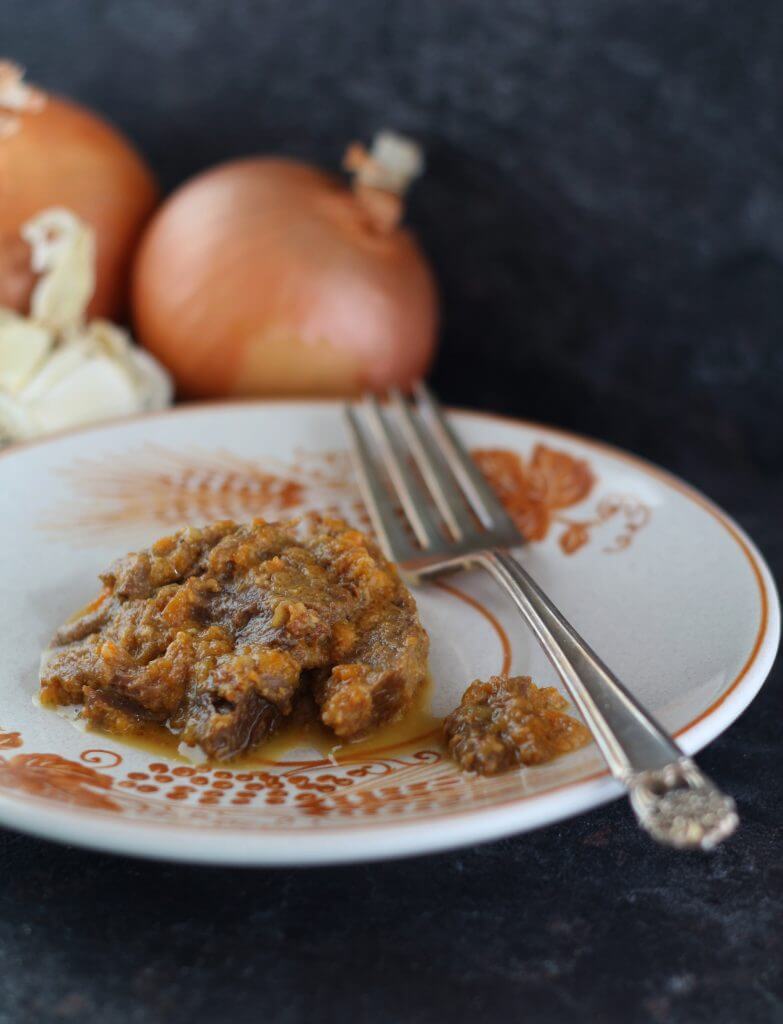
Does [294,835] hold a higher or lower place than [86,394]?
higher

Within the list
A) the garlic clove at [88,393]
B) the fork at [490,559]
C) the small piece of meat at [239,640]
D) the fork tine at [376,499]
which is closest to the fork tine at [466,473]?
the fork at [490,559]

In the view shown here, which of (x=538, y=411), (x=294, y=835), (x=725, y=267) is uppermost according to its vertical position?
(x=725, y=267)

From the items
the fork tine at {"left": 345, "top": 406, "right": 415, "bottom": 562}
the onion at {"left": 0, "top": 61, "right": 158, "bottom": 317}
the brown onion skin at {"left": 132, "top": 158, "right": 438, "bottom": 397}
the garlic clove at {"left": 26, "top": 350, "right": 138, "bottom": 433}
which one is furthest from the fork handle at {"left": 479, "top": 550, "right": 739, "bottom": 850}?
the onion at {"left": 0, "top": 61, "right": 158, "bottom": 317}

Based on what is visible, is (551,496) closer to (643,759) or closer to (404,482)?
(404,482)

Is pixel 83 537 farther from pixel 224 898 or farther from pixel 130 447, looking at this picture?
pixel 224 898

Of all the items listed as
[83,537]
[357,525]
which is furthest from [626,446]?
[83,537]

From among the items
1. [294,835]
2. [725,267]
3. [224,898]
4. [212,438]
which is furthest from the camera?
[725,267]

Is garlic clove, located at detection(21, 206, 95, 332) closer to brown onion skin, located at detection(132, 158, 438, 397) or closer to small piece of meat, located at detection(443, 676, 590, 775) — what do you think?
brown onion skin, located at detection(132, 158, 438, 397)
